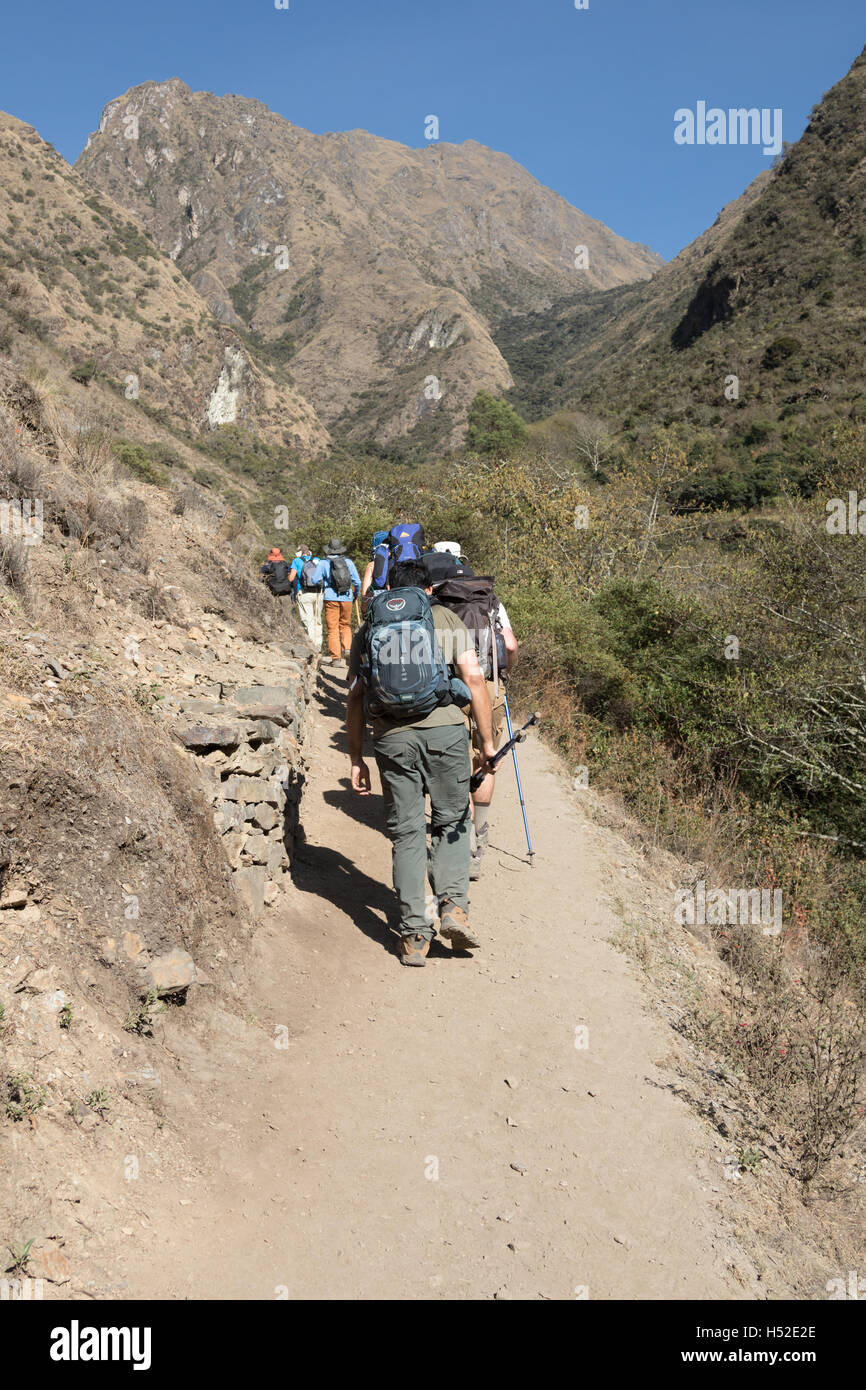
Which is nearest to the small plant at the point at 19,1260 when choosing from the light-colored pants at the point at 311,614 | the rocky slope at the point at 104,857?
the rocky slope at the point at 104,857

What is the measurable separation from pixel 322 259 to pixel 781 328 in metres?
113

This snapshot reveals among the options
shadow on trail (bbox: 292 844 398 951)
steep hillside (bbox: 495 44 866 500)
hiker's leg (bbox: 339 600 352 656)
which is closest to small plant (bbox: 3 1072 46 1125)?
shadow on trail (bbox: 292 844 398 951)

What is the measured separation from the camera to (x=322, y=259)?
136750 mm

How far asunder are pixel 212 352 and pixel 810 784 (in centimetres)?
7024

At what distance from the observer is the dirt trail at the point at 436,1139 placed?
2482 mm

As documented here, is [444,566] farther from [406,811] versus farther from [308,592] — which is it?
[308,592]

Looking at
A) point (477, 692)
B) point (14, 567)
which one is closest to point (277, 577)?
point (14, 567)

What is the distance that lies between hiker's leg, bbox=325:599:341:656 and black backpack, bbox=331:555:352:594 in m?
0.24

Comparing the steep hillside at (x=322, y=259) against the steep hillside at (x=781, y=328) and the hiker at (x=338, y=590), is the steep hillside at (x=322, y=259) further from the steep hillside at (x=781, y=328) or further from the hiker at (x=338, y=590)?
the hiker at (x=338, y=590)

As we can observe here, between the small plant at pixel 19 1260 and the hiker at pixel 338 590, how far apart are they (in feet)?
24.1
